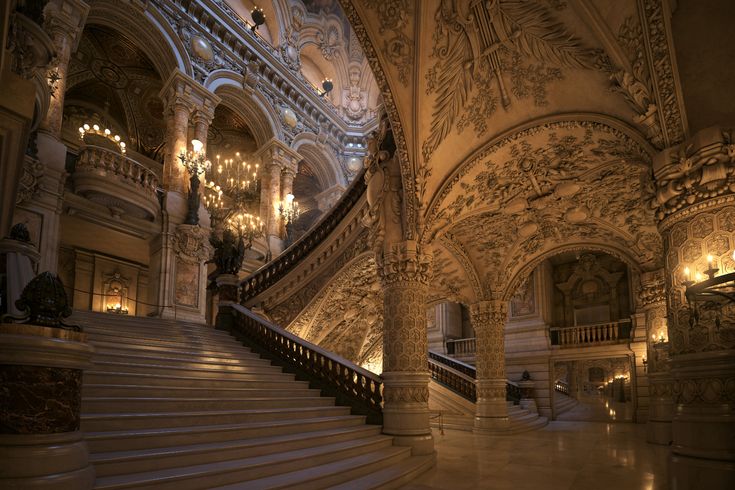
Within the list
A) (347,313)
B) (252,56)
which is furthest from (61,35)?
(347,313)

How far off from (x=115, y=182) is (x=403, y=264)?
803 cm

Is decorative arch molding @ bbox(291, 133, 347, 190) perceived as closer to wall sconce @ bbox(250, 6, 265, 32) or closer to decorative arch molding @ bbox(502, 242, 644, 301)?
wall sconce @ bbox(250, 6, 265, 32)

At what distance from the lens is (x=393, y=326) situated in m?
7.57

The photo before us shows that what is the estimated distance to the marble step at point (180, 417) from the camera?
13.6 ft

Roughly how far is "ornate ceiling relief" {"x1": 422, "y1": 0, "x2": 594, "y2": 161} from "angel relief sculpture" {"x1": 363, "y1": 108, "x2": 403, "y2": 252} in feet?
2.65

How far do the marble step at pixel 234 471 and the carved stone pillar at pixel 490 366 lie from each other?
266 inches

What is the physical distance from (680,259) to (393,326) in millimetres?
4181

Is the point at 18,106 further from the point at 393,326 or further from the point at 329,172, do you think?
the point at 329,172

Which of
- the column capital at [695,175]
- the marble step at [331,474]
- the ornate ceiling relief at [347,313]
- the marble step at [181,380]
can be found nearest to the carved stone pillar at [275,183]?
the ornate ceiling relief at [347,313]

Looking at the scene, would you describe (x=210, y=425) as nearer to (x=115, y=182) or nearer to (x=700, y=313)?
(x=700, y=313)

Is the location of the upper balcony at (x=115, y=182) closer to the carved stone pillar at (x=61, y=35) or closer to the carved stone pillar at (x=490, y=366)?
the carved stone pillar at (x=61, y=35)

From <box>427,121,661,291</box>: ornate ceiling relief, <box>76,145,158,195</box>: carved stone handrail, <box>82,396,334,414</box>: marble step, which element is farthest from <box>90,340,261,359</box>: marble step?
<box>76,145,158,195</box>: carved stone handrail

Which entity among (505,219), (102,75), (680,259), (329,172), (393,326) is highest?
(102,75)

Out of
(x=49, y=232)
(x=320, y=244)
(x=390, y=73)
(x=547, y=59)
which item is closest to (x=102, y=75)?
(x=49, y=232)
